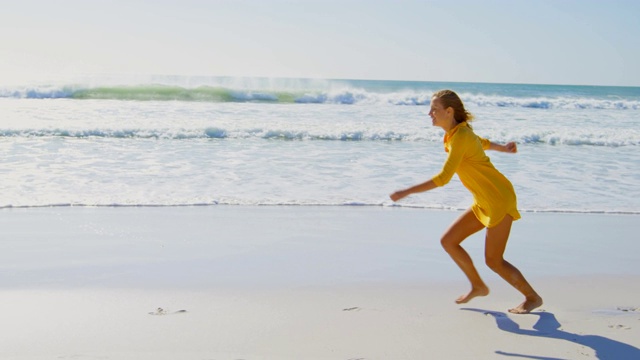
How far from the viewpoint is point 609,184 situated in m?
10.9

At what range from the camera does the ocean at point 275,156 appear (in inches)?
368

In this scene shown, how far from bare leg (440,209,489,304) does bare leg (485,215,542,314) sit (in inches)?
5.4

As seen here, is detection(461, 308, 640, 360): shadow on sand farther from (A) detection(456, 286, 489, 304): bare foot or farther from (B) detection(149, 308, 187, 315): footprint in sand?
(B) detection(149, 308, 187, 315): footprint in sand

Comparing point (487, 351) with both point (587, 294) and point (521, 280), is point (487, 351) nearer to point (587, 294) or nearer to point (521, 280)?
point (521, 280)

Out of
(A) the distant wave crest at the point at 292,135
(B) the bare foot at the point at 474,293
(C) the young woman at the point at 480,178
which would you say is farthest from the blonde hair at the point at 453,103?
(A) the distant wave crest at the point at 292,135

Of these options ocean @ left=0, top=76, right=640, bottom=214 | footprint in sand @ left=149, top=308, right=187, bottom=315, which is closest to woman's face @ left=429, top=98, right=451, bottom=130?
footprint in sand @ left=149, top=308, right=187, bottom=315

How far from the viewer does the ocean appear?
30.7 ft

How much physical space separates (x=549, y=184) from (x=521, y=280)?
6.56 meters

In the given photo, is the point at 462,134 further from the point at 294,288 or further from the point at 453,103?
the point at 294,288

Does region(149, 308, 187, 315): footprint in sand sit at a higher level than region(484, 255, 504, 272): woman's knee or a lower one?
lower

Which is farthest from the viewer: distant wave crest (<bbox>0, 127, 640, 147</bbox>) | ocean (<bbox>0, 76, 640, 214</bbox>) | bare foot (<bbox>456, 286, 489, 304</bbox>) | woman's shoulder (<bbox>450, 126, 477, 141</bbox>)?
distant wave crest (<bbox>0, 127, 640, 147</bbox>)

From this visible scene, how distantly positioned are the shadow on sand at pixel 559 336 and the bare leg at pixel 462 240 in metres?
0.12

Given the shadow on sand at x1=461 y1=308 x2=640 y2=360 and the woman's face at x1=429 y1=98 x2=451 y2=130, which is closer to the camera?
the shadow on sand at x1=461 y1=308 x2=640 y2=360

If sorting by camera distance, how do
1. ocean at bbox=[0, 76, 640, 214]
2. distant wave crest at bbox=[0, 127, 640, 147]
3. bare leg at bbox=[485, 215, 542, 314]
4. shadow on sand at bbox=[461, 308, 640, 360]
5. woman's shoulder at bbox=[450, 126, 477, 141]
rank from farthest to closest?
1. distant wave crest at bbox=[0, 127, 640, 147]
2. ocean at bbox=[0, 76, 640, 214]
3. bare leg at bbox=[485, 215, 542, 314]
4. woman's shoulder at bbox=[450, 126, 477, 141]
5. shadow on sand at bbox=[461, 308, 640, 360]
